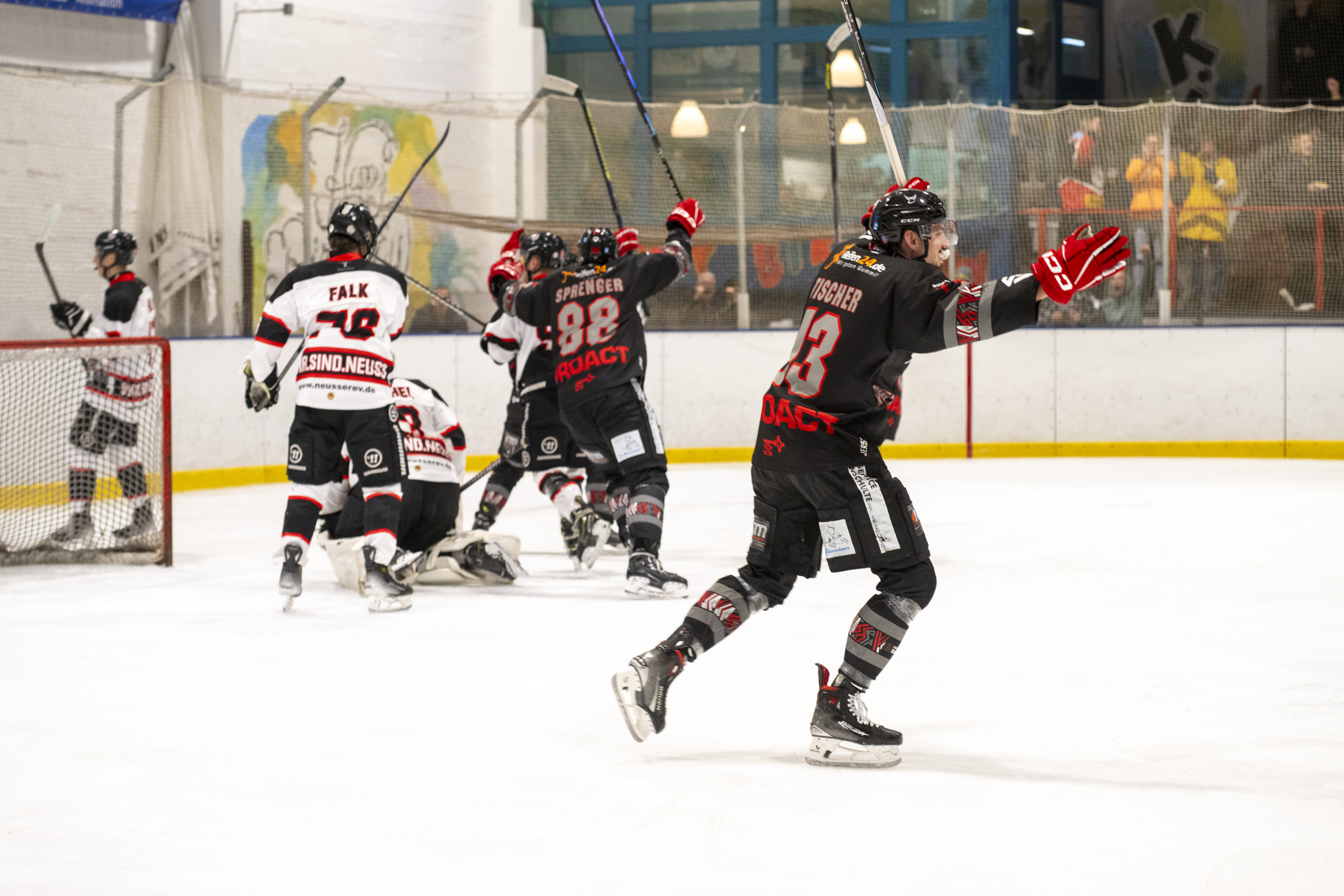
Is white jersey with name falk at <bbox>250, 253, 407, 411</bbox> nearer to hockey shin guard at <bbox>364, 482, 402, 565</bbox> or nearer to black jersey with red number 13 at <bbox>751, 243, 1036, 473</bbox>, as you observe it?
hockey shin guard at <bbox>364, 482, 402, 565</bbox>

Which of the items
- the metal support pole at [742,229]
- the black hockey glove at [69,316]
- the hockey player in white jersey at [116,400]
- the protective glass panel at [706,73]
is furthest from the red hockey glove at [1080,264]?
the protective glass panel at [706,73]

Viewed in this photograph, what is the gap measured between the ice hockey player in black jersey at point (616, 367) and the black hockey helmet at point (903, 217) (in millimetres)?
2077

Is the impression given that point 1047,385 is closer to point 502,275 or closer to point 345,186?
point 345,186

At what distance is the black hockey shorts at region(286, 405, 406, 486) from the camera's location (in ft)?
16.2

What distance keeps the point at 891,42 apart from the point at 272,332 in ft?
33.4

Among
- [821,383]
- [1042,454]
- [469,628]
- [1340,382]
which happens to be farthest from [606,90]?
[821,383]

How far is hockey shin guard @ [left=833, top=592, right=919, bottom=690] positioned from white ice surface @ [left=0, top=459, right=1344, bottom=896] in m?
0.22

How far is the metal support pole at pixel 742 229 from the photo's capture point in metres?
9.87

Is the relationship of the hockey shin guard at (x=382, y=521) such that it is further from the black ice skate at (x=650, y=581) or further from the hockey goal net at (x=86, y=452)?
the hockey goal net at (x=86, y=452)

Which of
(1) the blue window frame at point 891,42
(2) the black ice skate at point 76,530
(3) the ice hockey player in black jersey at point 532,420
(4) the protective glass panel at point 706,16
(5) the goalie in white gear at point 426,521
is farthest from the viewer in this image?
(4) the protective glass panel at point 706,16

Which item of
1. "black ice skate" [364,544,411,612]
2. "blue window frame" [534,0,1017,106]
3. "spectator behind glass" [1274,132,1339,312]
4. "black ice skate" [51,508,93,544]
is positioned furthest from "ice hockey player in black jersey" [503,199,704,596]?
"blue window frame" [534,0,1017,106]

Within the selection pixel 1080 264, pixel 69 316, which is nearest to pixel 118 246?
pixel 69 316

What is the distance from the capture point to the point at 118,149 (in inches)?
362

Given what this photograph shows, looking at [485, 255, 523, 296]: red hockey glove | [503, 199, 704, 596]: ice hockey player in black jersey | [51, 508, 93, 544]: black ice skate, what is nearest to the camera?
[503, 199, 704, 596]: ice hockey player in black jersey
